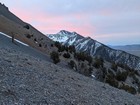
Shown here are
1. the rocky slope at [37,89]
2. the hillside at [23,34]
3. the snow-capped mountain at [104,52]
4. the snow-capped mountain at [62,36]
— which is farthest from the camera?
the snow-capped mountain at [62,36]

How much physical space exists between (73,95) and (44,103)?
2630mm

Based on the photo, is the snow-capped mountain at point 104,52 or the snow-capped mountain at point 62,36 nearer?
the snow-capped mountain at point 104,52

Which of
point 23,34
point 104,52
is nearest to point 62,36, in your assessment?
point 104,52

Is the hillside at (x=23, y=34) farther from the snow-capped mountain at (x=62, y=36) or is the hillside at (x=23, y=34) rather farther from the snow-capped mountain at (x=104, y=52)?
the snow-capped mountain at (x=62, y=36)

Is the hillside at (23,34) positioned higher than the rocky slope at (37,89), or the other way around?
the hillside at (23,34)

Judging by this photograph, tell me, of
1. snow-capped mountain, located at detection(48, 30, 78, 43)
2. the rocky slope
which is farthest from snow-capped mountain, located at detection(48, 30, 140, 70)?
the rocky slope

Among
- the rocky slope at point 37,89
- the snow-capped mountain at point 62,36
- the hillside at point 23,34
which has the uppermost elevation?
the snow-capped mountain at point 62,36

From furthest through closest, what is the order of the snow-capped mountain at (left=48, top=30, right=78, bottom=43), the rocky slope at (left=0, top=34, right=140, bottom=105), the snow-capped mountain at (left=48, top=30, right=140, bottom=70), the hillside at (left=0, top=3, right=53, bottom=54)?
the snow-capped mountain at (left=48, top=30, right=78, bottom=43) < the snow-capped mountain at (left=48, top=30, right=140, bottom=70) < the hillside at (left=0, top=3, right=53, bottom=54) < the rocky slope at (left=0, top=34, right=140, bottom=105)

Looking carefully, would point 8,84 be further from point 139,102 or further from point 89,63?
point 89,63

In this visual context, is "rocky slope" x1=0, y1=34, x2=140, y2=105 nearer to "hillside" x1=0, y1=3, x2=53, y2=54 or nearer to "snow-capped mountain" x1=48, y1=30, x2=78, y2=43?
"hillside" x1=0, y1=3, x2=53, y2=54

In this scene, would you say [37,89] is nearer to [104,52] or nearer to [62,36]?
[104,52]

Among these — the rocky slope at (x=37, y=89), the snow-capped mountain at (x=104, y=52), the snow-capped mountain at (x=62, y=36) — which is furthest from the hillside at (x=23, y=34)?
the snow-capped mountain at (x=62, y=36)

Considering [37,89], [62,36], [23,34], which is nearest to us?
[37,89]

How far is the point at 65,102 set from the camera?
14.0 m
